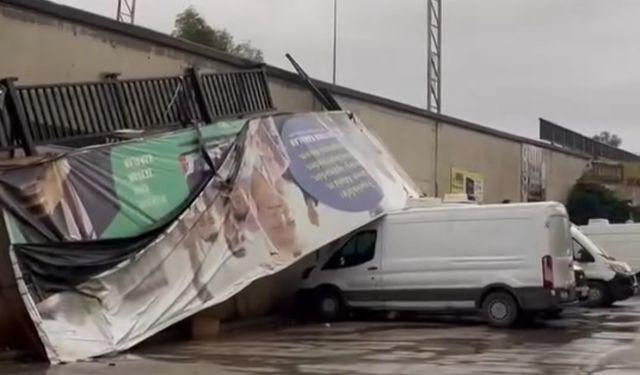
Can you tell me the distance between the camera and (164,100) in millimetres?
16828

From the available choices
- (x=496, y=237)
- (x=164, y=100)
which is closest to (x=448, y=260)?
(x=496, y=237)

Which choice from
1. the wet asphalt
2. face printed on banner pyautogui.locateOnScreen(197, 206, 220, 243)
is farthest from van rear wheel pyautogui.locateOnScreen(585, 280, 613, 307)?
face printed on banner pyautogui.locateOnScreen(197, 206, 220, 243)

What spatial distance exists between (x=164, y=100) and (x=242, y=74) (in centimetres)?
260

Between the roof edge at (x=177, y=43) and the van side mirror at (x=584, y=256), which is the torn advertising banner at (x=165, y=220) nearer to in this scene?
the roof edge at (x=177, y=43)

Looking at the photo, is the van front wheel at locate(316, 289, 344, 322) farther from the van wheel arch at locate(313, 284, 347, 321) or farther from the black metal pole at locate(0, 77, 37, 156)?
the black metal pole at locate(0, 77, 37, 156)

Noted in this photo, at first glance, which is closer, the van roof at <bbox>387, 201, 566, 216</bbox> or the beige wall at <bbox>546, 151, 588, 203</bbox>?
the van roof at <bbox>387, 201, 566, 216</bbox>

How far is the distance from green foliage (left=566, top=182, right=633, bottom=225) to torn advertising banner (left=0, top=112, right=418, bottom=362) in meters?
21.0

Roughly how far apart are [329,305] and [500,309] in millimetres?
3415

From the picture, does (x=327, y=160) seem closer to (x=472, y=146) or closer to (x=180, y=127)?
(x=180, y=127)

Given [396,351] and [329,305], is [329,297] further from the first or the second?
[396,351]

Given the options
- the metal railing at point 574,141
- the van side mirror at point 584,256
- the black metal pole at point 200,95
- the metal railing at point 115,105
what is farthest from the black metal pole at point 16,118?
the metal railing at point 574,141

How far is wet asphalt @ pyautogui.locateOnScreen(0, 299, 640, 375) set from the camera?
11641mm

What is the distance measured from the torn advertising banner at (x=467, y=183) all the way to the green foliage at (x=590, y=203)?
8666 mm

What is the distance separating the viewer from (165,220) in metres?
14.3
